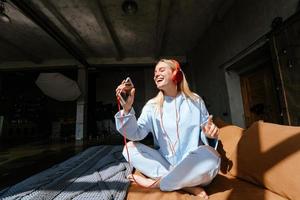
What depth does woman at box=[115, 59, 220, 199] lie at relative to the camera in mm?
1013

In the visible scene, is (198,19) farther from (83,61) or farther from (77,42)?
(83,61)

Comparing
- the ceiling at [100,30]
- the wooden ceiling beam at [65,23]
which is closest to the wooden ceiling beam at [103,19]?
the ceiling at [100,30]

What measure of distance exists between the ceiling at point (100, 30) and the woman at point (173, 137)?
135 inches

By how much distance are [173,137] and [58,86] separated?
6540 mm

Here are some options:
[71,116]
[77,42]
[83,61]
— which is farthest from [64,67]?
[71,116]

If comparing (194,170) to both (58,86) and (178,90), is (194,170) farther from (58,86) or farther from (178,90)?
(58,86)

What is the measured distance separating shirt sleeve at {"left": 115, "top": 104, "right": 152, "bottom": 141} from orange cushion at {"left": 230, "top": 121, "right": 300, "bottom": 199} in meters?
0.66

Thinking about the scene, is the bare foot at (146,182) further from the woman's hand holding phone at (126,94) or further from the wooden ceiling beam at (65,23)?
the wooden ceiling beam at (65,23)

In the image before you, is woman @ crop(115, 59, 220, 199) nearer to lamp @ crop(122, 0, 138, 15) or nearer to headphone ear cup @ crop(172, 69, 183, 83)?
headphone ear cup @ crop(172, 69, 183, 83)

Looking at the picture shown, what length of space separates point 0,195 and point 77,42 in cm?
576

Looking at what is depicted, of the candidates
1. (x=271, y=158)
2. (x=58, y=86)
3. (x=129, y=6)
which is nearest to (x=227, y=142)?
(x=271, y=158)

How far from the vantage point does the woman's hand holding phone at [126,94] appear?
3.63ft

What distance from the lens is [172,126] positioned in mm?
1281

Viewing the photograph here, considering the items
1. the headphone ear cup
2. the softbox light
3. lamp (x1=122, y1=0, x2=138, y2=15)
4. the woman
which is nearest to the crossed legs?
the woman
